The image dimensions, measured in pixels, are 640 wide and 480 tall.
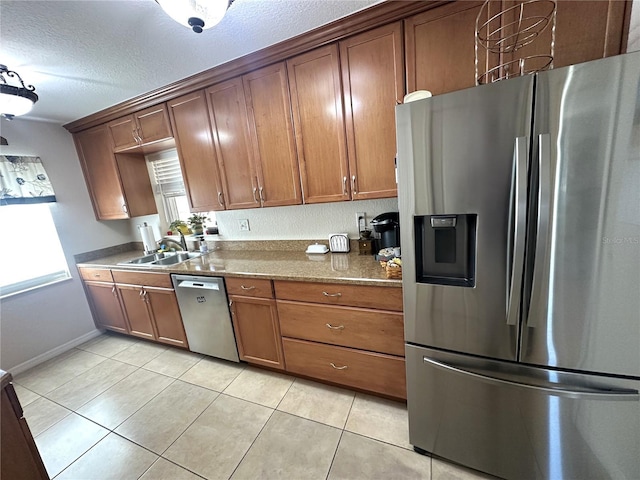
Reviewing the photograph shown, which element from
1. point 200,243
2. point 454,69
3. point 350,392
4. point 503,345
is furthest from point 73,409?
point 454,69

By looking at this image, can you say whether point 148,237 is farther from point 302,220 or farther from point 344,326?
point 344,326

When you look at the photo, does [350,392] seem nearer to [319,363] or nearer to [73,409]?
[319,363]

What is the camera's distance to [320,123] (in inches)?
67.4

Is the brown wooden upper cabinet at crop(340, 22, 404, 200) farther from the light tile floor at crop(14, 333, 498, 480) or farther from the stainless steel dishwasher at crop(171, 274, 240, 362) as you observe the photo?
the light tile floor at crop(14, 333, 498, 480)

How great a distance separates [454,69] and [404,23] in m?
0.39

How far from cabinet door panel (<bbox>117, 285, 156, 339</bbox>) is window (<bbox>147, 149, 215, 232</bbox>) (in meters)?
0.90

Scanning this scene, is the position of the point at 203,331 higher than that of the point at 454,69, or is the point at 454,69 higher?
the point at 454,69

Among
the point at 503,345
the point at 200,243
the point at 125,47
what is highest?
the point at 125,47

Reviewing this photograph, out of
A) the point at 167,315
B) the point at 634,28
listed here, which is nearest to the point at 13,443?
the point at 167,315

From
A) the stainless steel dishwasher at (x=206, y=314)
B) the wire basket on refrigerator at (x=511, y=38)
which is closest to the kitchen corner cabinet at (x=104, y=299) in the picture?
the stainless steel dishwasher at (x=206, y=314)

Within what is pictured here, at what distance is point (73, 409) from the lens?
1.90m

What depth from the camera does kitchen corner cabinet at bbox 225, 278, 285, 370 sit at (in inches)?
72.0

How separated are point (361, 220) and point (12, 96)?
2.46 metres

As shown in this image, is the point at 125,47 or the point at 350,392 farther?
the point at 350,392
